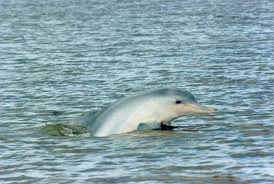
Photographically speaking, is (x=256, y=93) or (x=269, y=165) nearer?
(x=269, y=165)

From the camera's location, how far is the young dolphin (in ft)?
64.0

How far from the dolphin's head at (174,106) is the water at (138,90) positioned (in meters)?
0.38

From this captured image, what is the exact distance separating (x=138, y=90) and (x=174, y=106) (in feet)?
22.2

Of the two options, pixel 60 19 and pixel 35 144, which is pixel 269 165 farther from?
pixel 60 19

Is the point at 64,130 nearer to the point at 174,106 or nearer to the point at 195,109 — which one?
the point at 174,106

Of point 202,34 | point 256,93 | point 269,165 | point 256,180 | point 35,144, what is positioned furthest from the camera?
point 202,34

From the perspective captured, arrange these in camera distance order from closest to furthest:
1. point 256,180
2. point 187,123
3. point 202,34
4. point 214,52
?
point 256,180 < point 187,123 < point 214,52 < point 202,34

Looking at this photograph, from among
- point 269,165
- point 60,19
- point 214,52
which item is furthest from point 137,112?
point 60,19

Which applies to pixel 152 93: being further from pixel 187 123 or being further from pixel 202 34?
pixel 202 34

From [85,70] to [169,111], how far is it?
12688 millimetres

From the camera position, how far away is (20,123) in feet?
70.4

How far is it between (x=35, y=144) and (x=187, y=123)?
12.4 feet

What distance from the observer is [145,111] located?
770 inches

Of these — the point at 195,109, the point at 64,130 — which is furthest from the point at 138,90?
the point at 195,109
